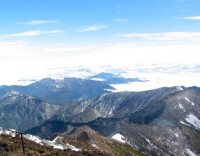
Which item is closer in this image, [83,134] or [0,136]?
[0,136]

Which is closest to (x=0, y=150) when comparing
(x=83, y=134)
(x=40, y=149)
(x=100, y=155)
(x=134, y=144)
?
(x=40, y=149)

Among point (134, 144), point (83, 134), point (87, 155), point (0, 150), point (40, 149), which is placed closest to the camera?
point (0, 150)

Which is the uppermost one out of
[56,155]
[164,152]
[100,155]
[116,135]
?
[56,155]

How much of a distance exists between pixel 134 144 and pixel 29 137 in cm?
12762

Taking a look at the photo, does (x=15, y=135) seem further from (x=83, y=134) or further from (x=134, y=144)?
(x=134, y=144)

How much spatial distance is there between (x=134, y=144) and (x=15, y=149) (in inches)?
5691

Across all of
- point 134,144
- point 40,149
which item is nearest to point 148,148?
point 134,144

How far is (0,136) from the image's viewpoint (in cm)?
6391

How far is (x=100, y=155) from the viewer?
66.2m

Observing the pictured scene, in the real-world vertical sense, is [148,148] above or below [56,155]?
below

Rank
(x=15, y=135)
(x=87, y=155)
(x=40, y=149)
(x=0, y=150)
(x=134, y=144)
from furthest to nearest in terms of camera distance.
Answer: (x=134, y=144) → (x=15, y=135) → (x=87, y=155) → (x=40, y=149) → (x=0, y=150)

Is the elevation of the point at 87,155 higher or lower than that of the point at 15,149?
→ lower

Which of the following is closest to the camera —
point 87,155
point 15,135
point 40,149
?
point 40,149

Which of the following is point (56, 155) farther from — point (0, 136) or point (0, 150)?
point (0, 136)
